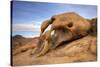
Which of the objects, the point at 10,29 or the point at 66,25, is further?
the point at 66,25

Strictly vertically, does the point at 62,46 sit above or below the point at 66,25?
below

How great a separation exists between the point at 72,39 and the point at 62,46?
17 cm

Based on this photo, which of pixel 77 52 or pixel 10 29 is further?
pixel 77 52

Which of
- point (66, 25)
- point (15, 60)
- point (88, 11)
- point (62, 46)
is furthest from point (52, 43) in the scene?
point (88, 11)

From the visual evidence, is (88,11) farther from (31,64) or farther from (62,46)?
(31,64)

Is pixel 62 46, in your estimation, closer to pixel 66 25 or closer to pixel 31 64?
pixel 66 25

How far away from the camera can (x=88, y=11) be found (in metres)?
2.61

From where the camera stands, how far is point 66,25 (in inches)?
97.9

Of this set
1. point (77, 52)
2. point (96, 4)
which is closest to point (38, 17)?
point (77, 52)

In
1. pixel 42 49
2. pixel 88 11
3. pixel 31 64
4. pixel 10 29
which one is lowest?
pixel 31 64

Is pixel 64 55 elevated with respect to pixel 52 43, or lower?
lower

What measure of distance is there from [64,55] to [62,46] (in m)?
0.12
